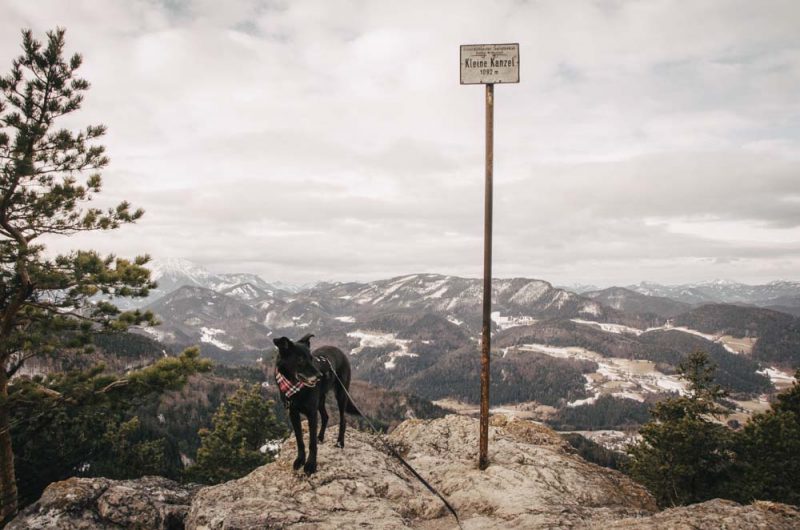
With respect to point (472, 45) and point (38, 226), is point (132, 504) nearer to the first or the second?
point (38, 226)

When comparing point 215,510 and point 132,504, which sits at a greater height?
point 215,510

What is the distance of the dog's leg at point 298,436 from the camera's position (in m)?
8.59

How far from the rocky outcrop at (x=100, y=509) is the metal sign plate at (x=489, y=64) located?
1429 centimetres

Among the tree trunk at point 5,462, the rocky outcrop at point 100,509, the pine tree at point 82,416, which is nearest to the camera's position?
the rocky outcrop at point 100,509

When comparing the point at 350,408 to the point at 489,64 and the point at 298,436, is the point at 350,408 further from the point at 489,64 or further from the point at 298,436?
the point at 489,64

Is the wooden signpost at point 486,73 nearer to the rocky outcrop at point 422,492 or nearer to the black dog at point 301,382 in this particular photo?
the rocky outcrop at point 422,492

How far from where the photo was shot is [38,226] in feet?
50.6

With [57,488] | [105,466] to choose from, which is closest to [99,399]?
[57,488]

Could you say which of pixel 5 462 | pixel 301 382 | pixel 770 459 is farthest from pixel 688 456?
pixel 5 462

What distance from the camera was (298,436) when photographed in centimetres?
928

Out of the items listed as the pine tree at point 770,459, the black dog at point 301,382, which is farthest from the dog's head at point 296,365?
the pine tree at point 770,459

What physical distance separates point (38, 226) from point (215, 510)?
45.4 ft

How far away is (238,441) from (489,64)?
38.5m

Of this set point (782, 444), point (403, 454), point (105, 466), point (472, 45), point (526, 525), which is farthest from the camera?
point (105, 466)
